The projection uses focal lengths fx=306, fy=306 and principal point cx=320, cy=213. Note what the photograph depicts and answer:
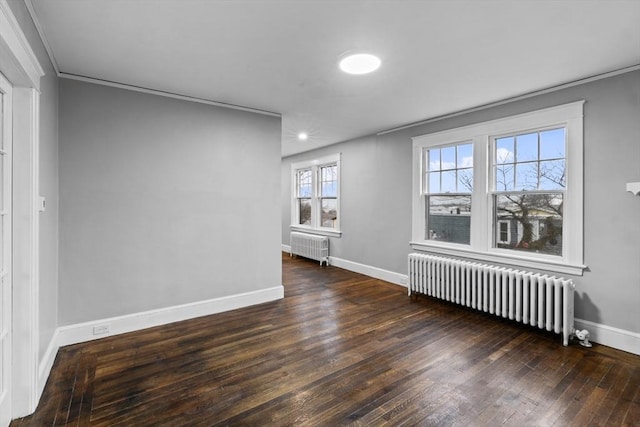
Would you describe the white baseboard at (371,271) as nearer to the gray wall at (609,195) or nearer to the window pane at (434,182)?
the window pane at (434,182)

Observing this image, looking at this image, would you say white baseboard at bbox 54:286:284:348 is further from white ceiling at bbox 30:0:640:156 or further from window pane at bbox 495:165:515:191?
window pane at bbox 495:165:515:191

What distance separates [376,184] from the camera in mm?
5438

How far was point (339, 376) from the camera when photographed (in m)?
2.38

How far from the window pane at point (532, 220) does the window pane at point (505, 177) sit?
109 millimetres

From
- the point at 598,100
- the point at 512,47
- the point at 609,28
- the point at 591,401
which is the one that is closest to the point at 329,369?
the point at 591,401

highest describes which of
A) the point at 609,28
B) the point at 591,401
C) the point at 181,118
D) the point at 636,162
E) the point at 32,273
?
the point at 609,28

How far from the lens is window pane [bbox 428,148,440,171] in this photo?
4.52 m

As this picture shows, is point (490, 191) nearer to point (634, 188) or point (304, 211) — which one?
point (634, 188)

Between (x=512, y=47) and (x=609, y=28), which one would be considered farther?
(x=512, y=47)

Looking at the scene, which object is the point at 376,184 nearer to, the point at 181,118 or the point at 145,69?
the point at 181,118

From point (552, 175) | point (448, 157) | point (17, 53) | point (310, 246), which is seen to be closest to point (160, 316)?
point (17, 53)

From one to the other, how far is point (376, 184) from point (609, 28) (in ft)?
11.6

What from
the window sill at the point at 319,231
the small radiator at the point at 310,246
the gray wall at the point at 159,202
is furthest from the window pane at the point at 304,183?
the gray wall at the point at 159,202

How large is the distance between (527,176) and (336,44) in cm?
271
